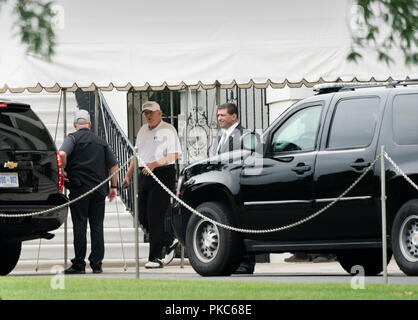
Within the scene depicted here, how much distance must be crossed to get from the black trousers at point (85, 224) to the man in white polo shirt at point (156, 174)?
0.72 metres

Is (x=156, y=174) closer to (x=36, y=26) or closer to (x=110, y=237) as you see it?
(x=110, y=237)

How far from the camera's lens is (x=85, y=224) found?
57.2 feet

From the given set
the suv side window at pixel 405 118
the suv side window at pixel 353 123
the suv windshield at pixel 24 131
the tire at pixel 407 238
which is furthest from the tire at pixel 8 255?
the suv side window at pixel 405 118

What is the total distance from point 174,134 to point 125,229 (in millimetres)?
2982

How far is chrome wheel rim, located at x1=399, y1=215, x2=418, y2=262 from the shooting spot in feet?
45.7

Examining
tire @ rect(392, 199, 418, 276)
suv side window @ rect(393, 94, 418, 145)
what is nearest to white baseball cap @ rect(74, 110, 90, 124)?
suv side window @ rect(393, 94, 418, 145)

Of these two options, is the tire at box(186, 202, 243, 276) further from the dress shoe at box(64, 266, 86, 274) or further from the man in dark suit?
the dress shoe at box(64, 266, 86, 274)

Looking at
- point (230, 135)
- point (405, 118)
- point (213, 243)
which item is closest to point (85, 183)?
point (230, 135)

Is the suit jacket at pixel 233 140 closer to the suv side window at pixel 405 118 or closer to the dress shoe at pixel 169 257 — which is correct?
the dress shoe at pixel 169 257

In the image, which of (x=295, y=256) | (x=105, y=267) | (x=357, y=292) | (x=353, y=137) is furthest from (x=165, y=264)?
(x=357, y=292)

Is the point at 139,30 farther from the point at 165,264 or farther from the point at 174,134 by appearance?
the point at 165,264

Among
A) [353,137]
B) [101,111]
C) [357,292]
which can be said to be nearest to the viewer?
[357,292]

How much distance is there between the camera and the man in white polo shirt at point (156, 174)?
17938 mm

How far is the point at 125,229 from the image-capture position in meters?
20.7
